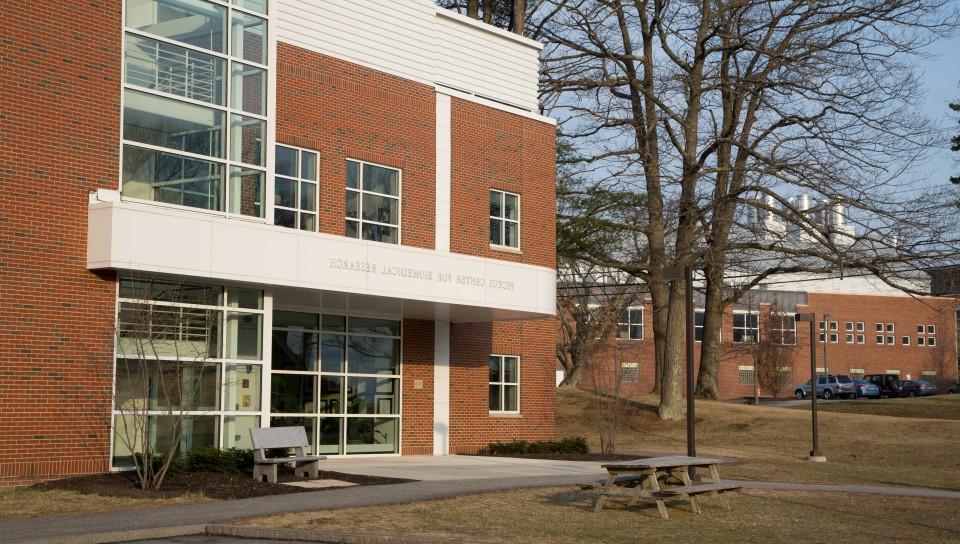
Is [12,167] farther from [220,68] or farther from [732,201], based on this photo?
[732,201]

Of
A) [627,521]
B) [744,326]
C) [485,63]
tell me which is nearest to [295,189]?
[485,63]

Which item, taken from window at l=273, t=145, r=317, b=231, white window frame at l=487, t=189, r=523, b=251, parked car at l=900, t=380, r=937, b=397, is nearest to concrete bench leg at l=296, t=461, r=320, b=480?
window at l=273, t=145, r=317, b=231

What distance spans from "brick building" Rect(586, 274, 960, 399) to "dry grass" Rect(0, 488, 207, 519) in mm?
63393

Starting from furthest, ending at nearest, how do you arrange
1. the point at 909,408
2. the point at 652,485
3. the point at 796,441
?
the point at 909,408
the point at 796,441
the point at 652,485

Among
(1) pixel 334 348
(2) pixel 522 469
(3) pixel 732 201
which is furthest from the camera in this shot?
(3) pixel 732 201

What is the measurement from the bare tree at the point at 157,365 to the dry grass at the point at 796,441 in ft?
36.3

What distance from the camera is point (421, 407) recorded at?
95.5ft

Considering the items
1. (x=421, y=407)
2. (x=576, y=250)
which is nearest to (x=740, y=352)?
(x=576, y=250)

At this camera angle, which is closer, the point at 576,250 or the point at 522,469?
the point at 522,469

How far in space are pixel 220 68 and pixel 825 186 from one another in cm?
1977

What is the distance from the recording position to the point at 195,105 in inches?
836

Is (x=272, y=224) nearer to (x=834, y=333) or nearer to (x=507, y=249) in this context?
(x=507, y=249)

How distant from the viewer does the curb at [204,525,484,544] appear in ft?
43.1

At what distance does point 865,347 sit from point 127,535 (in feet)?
266
